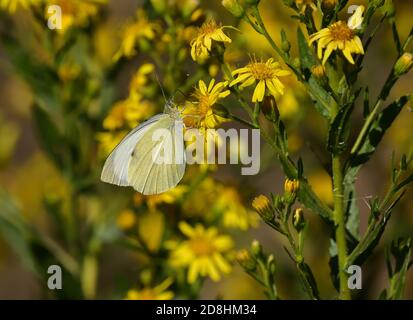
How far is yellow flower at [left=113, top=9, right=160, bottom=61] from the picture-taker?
257 cm

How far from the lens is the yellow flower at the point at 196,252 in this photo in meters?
2.60

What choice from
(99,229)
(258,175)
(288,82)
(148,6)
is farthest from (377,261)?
(148,6)

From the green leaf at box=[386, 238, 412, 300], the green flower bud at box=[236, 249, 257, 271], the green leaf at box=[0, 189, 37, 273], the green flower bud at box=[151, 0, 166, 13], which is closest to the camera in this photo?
the green leaf at box=[386, 238, 412, 300]

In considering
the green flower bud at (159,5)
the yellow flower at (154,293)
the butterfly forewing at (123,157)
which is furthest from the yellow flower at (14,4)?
the yellow flower at (154,293)

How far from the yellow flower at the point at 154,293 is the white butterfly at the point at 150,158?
35cm

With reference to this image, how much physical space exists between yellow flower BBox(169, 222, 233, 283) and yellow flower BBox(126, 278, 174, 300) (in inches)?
3.0

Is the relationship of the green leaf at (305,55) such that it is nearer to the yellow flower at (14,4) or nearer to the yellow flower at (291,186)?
the yellow flower at (291,186)

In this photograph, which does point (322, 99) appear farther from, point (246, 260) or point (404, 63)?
point (246, 260)

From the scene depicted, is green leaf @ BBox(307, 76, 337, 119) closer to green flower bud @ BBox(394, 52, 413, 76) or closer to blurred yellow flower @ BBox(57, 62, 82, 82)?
green flower bud @ BBox(394, 52, 413, 76)

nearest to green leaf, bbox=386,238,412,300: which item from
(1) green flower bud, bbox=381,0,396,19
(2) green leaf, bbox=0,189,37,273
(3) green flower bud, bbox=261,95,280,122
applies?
(3) green flower bud, bbox=261,95,280,122

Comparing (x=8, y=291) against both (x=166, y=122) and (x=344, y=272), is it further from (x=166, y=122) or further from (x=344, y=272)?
(x=344, y=272)

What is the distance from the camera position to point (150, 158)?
2465 millimetres

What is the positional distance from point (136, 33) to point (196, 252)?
777mm

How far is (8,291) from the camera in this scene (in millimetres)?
4926
